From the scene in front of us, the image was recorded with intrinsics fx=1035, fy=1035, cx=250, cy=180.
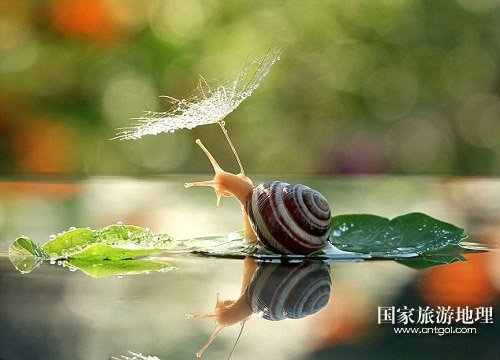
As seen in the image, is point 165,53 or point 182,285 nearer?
point 182,285

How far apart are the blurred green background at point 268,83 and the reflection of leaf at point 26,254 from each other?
161cm

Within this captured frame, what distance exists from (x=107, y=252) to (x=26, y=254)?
9cm

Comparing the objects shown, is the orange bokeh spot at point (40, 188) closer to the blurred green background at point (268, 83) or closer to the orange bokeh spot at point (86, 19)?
the blurred green background at point (268, 83)

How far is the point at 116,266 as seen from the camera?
43.6 inches

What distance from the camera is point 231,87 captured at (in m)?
1.14

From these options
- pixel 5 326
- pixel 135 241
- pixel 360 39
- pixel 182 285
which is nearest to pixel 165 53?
pixel 360 39

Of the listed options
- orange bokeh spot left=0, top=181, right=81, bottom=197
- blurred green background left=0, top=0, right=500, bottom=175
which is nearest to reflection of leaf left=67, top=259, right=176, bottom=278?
orange bokeh spot left=0, top=181, right=81, bottom=197

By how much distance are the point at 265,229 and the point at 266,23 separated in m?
1.79

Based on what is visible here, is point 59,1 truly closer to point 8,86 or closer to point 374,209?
point 8,86

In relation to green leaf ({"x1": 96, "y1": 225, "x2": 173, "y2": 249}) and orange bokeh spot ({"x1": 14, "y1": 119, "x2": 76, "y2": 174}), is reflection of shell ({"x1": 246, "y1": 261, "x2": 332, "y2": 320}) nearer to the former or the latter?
green leaf ({"x1": 96, "y1": 225, "x2": 173, "y2": 249})

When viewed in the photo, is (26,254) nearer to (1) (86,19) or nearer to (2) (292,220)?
(2) (292,220)

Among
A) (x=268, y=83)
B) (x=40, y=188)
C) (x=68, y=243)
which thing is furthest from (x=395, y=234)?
(x=268, y=83)

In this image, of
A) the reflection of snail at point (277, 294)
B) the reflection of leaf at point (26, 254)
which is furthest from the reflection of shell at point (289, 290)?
the reflection of leaf at point (26, 254)

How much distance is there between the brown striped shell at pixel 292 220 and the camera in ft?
3.66
